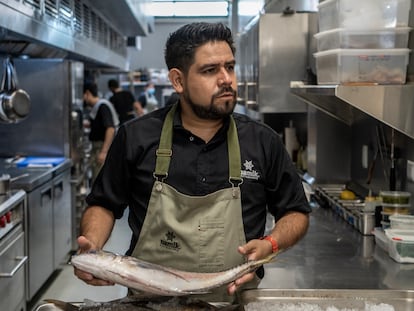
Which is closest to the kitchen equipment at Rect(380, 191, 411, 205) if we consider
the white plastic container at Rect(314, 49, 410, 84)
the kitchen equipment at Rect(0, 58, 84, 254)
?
the white plastic container at Rect(314, 49, 410, 84)

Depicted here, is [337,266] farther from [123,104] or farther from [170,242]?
[123,104]

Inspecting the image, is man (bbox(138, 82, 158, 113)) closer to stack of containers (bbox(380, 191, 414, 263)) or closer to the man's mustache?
stack of containers (bbox(380, 191, 414, 263))

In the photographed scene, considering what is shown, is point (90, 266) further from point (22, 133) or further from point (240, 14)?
point (240, 14)

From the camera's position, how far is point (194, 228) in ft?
5.82

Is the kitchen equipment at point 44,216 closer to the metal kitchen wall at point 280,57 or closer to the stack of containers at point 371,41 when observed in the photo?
the metal kitchen wall at point 280,57

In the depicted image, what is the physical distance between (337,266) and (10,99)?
2873 mm

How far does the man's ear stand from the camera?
1.88m

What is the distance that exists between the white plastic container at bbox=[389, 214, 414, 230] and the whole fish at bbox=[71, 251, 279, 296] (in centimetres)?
120

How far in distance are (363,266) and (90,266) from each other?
127 cm

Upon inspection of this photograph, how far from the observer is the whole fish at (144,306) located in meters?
1.58

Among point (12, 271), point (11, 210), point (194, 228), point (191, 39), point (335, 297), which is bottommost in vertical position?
point (12, 271)

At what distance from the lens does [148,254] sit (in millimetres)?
1828

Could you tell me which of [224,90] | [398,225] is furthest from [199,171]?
[398,225]

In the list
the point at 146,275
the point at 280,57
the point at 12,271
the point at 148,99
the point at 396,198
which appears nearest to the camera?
the point at 146,275
